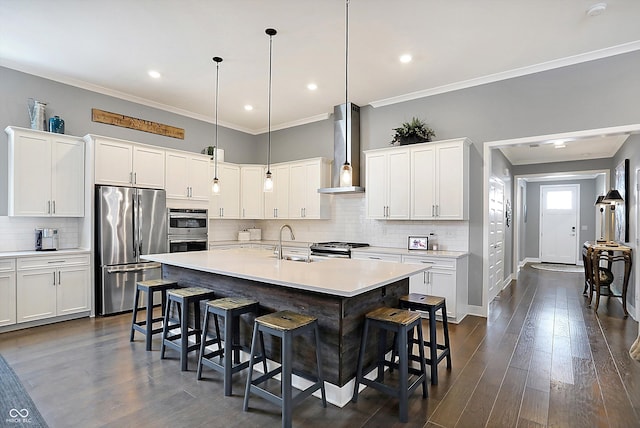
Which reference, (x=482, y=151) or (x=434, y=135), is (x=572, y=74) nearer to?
(x=482, y=151)

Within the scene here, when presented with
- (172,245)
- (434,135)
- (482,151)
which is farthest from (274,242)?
(482,151)

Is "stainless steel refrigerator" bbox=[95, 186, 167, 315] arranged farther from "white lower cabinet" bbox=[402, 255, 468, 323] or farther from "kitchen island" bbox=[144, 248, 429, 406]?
"white lower cabinet" bbox=[402, 255, 468, 323]

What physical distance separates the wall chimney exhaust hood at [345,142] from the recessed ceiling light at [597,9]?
125 inches

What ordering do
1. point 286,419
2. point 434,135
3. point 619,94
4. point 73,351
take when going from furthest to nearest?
1. point 434,135
2. point 619,94
3. point 73,351
4. point 286,419

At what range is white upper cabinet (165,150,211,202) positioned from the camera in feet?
17.7

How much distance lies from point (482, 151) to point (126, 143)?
4.94 m

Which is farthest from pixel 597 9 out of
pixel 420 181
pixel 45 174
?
pixel 45 174

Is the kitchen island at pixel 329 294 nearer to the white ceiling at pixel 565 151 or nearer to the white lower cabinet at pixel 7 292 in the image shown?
the white lower cabinet at pixel 7 292

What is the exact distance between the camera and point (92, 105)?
16.2 ft

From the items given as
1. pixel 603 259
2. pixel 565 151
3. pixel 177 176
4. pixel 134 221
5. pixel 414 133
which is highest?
pixel 565 151

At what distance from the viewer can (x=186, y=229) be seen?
551 cm

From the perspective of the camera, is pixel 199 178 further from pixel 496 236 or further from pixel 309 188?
pixel 496 236

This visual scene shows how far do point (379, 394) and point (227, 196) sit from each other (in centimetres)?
471

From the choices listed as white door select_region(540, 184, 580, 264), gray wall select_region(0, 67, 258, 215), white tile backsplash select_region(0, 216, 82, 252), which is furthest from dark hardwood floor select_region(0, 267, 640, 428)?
white door select_region(540, 184, 580, 264)
